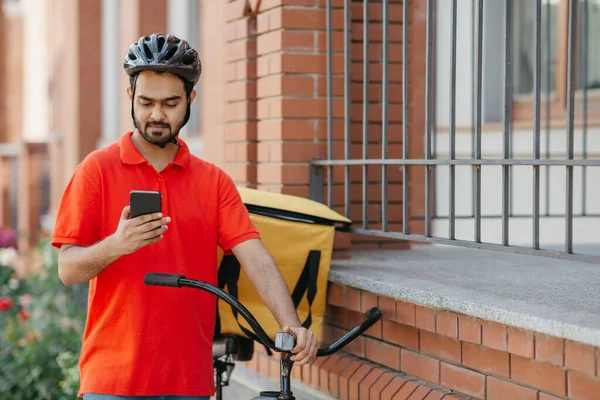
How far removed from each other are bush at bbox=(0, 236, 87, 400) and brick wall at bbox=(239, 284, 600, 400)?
2.55 meters

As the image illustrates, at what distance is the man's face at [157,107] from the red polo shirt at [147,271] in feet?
0.34

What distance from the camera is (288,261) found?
3920mm

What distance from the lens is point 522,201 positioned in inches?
300

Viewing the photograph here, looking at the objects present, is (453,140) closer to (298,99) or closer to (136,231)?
(298,99)

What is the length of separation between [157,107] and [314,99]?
63.9 inches

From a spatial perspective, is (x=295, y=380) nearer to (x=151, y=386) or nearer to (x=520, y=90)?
(x=151, y=386)

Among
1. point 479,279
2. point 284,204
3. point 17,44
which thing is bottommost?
point 479,279

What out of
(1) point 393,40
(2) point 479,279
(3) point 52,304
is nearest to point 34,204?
(3) point 52,304

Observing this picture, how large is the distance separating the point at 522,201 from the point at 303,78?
347cm

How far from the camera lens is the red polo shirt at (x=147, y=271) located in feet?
10.2

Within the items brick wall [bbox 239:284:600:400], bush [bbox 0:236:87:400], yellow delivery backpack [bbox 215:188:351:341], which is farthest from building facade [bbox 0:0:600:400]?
bush [bbox 0:236:87:400]

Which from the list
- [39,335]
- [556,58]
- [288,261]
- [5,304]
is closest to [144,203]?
[288,261]

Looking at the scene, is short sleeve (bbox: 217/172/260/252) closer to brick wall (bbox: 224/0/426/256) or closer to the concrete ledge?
the concrete ledge

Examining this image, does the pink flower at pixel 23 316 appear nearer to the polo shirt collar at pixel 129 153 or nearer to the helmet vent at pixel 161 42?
the polo shirt collar at pixel 129 153
